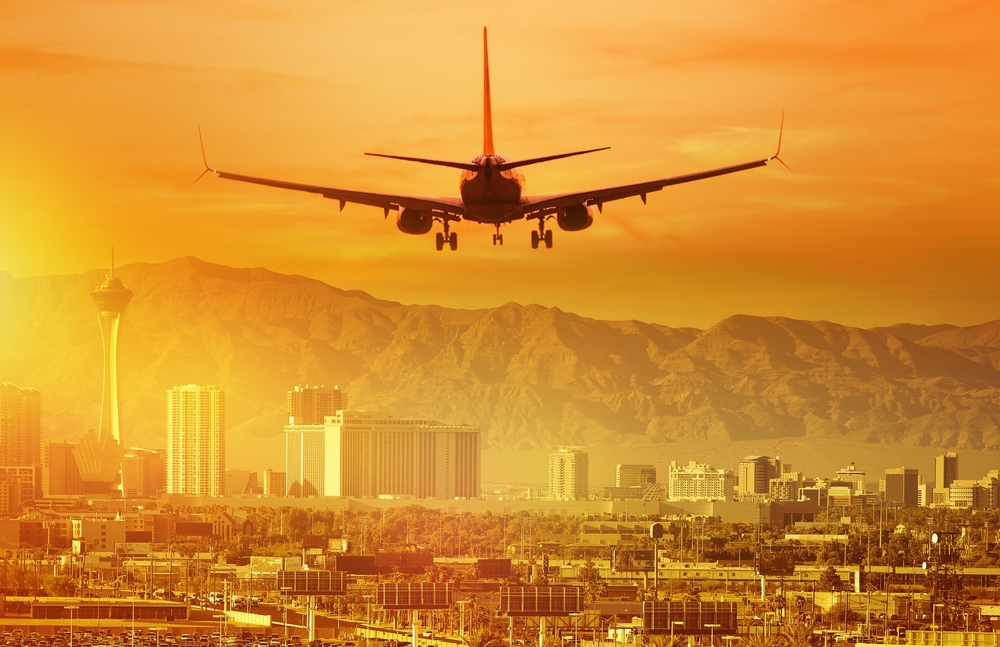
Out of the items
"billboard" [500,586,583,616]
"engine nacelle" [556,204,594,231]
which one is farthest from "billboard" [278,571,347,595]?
"engine nacelle" [556,204,594,231]

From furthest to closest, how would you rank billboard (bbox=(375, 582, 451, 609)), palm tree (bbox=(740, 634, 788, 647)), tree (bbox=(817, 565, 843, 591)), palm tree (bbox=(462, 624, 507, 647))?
tree (bbox=(817, 565, 843, 591))
billboard (bbox=(375, 582, 451, 609))
palm tree (bbox=(462, 624, 507, 647))
palm tree (bbox=(740, 634, 788, 647))

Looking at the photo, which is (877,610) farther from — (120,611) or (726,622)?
(120,611)

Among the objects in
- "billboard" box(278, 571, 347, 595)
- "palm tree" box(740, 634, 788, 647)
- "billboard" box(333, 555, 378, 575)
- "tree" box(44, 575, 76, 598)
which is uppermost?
"billboard" box(278, 571, 347, 595)

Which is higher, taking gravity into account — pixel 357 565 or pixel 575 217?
pixel 575 217

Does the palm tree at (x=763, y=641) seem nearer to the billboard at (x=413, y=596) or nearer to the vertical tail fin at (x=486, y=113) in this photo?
the billboard at (x=413, y=596)

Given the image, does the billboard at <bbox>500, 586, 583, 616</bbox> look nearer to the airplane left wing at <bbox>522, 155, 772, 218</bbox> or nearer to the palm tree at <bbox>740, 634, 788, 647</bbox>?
the palm tree at <bbox>740, 634, 788, 647</bbox>

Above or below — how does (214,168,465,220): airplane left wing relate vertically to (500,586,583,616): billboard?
above

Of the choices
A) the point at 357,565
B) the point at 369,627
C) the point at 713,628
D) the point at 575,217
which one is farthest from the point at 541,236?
the point at 357,565

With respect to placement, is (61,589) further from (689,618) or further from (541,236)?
(541,236)

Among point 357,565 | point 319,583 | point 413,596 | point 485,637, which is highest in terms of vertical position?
point 413,596
